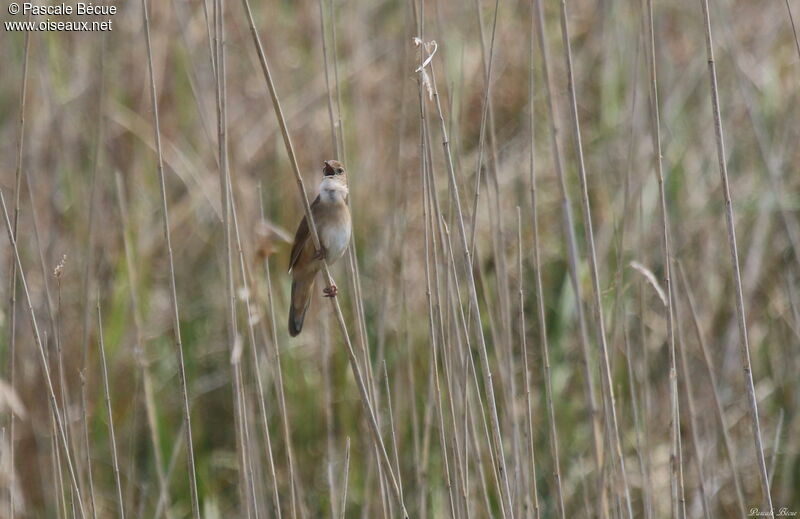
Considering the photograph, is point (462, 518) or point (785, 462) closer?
point (462, 518)

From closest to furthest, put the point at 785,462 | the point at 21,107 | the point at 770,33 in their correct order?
the point at 21,107, the point at 785,462, the point at 770,33

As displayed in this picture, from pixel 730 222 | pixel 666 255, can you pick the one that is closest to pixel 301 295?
pixel 666 255

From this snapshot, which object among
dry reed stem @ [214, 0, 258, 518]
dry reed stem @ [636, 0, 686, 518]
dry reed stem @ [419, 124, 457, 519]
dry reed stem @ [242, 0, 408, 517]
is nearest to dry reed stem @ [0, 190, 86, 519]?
dry reed stem @ [214, 0, 258, 518]

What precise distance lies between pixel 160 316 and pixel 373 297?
1184mm

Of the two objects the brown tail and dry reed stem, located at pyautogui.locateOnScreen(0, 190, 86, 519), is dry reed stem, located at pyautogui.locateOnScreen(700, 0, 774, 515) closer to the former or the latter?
the brown tail

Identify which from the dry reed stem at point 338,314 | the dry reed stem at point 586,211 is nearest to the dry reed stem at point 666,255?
the dry reed stem at point 586,211

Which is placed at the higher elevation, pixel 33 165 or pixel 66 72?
pixel 66 72

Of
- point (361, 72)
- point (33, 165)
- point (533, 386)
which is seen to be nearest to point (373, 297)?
point (533, 386)

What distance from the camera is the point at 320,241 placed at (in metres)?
3.29

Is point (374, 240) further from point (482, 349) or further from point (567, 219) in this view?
point (567, 219)

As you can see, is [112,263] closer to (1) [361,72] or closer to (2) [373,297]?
(2) [373,297]

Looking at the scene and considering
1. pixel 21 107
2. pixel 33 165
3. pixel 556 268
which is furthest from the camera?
pixel 556 268

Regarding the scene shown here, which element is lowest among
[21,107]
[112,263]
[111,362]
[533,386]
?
[533,386]

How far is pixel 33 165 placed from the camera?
4.80 meters
